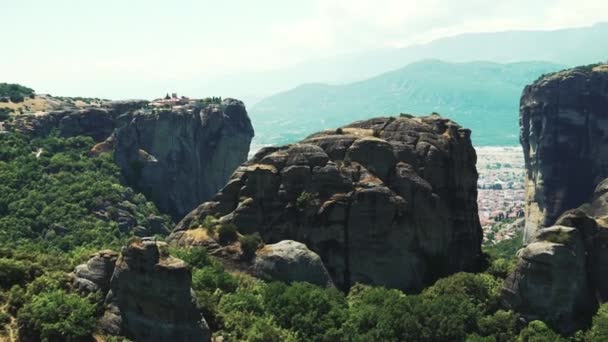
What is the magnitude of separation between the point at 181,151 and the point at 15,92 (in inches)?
2075

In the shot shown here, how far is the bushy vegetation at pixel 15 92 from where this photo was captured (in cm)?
16625

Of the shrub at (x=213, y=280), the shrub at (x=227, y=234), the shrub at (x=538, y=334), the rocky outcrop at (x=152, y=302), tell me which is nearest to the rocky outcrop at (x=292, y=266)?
the shrub at (x=213, y=280)

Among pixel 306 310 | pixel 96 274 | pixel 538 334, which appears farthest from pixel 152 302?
pixel 538 334

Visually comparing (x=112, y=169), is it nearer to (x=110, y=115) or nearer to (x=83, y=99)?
(x=110, y=115)

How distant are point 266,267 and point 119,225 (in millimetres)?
66272

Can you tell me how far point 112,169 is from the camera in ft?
471

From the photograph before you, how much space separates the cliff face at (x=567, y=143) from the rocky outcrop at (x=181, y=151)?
233 ft

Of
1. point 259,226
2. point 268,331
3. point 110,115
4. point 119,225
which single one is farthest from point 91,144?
point 268,331

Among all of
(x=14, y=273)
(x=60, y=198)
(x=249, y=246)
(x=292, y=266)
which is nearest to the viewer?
(x=14, y=273)

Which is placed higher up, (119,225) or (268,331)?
(268,331)

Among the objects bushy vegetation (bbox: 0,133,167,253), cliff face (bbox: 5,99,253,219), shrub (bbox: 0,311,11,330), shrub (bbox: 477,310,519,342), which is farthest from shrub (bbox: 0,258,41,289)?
cliff face (bbox: 5,99,253,219)

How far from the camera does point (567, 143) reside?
163 metres

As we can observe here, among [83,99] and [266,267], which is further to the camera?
[83,99]

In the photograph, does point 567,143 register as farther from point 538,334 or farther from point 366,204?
point 538,334
